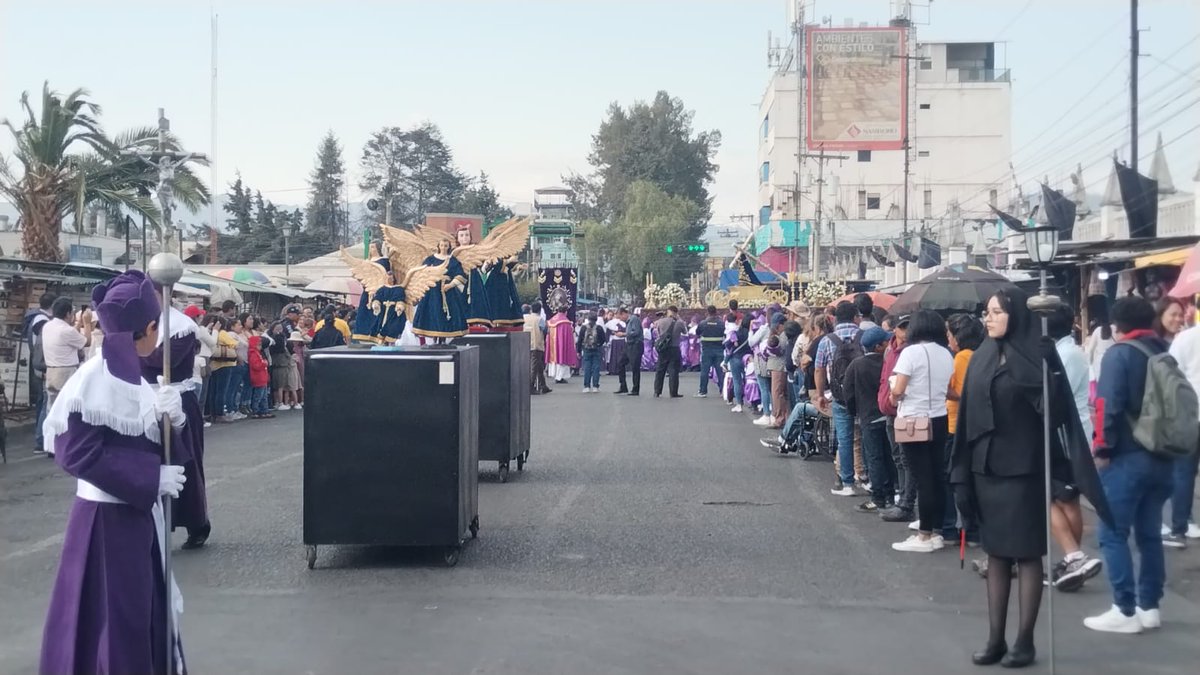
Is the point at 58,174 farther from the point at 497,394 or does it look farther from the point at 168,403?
the point at 168,403

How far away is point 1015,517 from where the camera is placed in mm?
6395

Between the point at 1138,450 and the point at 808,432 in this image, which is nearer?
the point at 1138,450

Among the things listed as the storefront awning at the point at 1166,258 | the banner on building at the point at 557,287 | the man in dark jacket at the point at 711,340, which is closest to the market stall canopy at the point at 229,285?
the banner on building at the point at 557,287

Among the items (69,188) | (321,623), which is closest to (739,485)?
(321,623)

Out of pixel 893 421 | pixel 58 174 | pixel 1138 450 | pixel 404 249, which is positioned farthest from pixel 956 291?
pixel 58 174

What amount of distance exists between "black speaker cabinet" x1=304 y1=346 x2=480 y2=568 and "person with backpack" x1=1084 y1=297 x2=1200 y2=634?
4.30 m

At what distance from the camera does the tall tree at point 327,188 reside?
89062mm

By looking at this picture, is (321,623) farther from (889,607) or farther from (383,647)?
(889,607)

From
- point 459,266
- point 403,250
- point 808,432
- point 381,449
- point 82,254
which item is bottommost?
point 808,432

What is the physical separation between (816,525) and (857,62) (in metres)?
59.8

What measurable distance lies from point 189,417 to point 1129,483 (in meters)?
6.48

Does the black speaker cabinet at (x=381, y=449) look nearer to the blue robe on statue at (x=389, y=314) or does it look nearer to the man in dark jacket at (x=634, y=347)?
the blue robe on statue at (x=389, y=314)

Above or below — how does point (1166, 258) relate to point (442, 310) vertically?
above

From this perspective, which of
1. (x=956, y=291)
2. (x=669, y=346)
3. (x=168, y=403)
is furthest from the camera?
(x=669, y=346)
